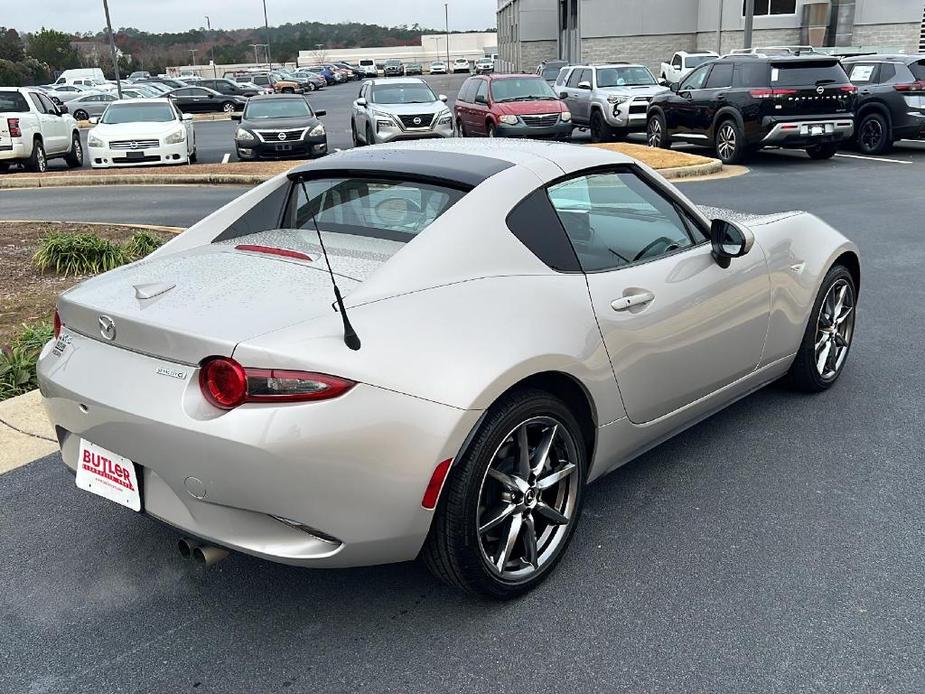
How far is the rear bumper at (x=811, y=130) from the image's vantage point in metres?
15.4

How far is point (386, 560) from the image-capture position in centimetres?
286

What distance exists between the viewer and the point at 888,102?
16.5 m

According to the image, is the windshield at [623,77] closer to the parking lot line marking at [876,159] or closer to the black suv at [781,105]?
the black suv at [781,105]

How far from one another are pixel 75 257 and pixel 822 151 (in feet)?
44.2

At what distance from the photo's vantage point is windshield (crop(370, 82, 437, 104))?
19.9 metres

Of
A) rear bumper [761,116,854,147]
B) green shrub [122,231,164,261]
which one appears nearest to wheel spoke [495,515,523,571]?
green shrub [122,231,164,261]

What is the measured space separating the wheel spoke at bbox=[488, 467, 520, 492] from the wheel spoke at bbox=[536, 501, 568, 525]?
159 mm

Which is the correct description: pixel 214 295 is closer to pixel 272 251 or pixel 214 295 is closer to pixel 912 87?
pixel 272 251

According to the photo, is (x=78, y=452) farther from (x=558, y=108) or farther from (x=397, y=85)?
(x=397, y=85)

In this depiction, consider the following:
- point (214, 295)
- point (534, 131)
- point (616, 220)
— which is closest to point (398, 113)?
point (534, 131)

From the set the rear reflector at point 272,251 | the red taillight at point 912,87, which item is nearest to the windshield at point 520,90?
the red taillight at point 912,87

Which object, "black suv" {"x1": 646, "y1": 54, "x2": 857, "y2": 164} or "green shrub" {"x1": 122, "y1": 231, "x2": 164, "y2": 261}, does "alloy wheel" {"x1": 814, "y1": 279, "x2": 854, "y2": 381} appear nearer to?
"green shrub" {"x1": 122, "y1": 231, "x2": 164, "y2": 261}

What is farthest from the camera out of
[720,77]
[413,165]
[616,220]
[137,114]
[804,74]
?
[137,114]

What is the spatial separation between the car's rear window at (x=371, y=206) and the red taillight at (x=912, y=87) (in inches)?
611
